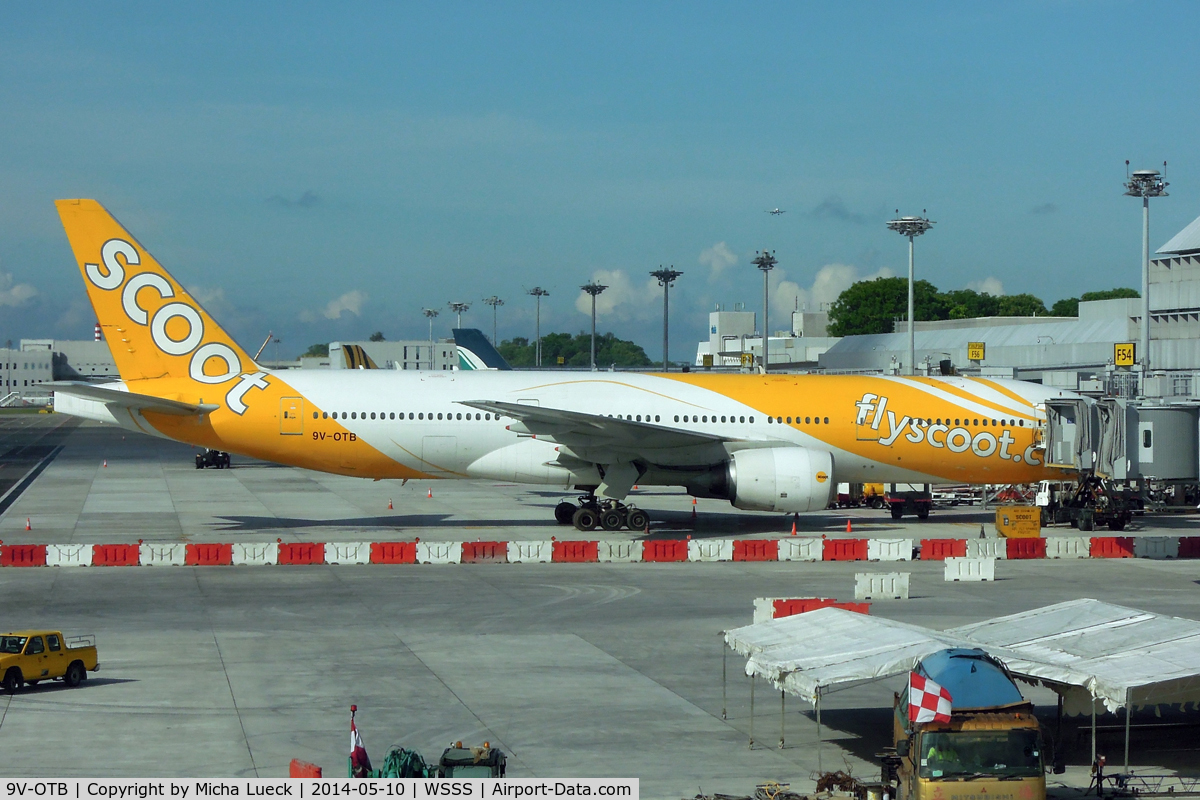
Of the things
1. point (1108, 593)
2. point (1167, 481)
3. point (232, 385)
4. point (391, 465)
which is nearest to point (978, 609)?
point (1108, 593)

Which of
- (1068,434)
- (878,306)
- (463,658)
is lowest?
(463,658)

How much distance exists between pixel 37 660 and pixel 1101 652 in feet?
48.3

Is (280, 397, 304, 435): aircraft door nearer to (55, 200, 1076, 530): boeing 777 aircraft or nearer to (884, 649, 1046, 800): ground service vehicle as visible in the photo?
(55, 200, 1076, 530): boeing 777 aircraft

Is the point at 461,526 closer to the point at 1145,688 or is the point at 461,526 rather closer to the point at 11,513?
the point at 11,513

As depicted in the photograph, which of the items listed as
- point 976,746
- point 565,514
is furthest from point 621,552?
point 976,746

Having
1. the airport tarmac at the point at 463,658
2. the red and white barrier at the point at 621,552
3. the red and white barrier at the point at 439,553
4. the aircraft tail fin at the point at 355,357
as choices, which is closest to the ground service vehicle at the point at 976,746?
the airport tarmac at the point at 463,658

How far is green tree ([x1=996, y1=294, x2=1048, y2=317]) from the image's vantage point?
193375 mm

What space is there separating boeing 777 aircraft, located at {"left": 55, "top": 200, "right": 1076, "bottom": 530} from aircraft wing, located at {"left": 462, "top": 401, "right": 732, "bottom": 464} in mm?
72

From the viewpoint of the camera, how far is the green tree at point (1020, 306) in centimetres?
19338

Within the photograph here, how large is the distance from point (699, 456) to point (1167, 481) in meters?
12.6

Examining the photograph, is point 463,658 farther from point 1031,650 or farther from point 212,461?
point 212,461

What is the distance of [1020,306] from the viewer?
641 feet

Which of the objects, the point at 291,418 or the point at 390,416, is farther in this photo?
the point at 390,416

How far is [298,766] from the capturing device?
12320mm
